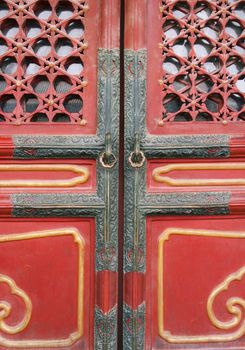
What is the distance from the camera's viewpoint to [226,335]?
7.01 feet

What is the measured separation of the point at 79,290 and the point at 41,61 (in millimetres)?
971

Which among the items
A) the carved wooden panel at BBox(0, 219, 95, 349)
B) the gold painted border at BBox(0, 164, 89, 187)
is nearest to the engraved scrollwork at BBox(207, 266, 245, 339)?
the carved wooden panel at BBox(0, 219, 95, 349)

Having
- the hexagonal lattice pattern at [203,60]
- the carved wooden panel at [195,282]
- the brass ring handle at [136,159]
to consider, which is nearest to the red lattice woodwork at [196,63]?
the hexagonal lattice pattern at [203,60]

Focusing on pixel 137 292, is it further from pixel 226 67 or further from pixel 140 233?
pixel 226 67

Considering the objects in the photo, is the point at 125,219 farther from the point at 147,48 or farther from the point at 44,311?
the point at 147,48

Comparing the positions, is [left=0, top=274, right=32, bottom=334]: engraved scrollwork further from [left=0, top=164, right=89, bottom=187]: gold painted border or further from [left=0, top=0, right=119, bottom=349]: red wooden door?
[left=0, top=164, right=89, bottom=187]: gold painted border

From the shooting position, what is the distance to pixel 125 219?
212cm

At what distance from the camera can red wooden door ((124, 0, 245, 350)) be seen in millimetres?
2111

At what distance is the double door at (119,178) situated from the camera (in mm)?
2100

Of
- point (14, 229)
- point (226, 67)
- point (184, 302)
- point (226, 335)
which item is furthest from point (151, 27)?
point (226, 335)

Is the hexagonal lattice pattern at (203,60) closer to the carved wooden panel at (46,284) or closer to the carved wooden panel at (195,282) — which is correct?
the carved wooden panel at (195,282)

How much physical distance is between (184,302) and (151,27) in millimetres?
1182

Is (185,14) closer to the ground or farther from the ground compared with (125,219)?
farther from the ground

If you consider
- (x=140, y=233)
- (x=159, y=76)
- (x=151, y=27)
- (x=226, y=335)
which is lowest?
(x=226, y=335)
